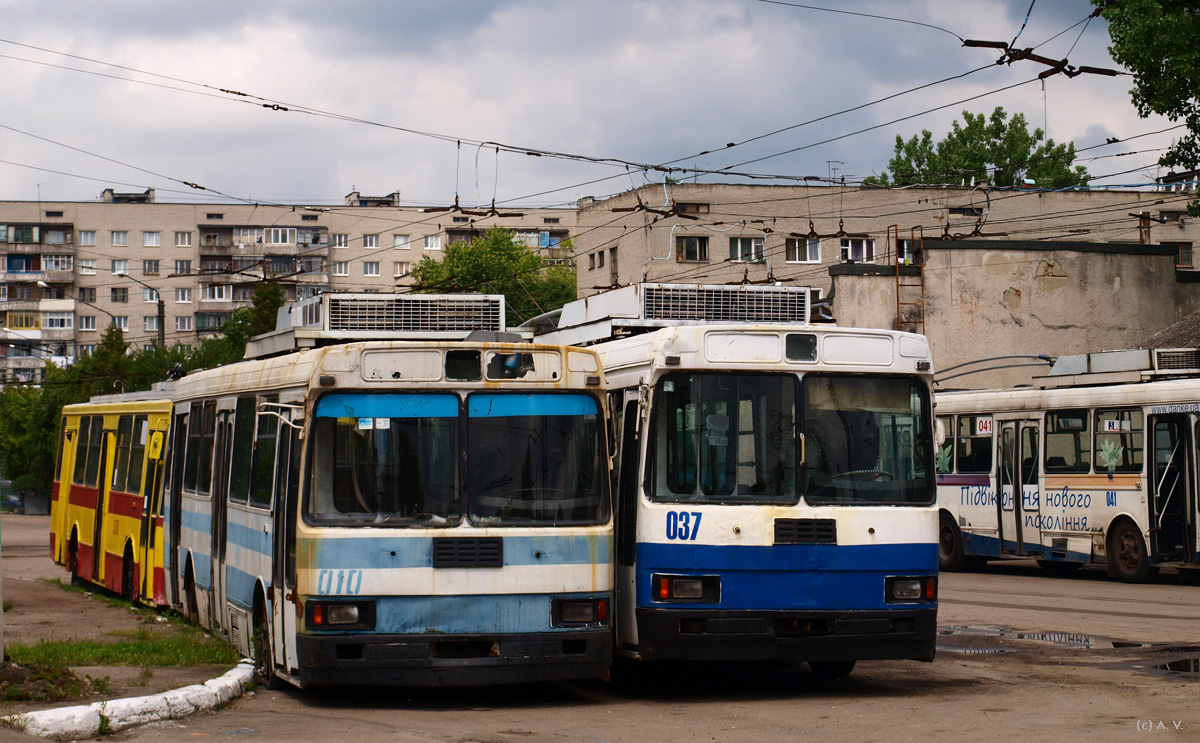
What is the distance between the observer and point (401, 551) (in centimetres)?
954

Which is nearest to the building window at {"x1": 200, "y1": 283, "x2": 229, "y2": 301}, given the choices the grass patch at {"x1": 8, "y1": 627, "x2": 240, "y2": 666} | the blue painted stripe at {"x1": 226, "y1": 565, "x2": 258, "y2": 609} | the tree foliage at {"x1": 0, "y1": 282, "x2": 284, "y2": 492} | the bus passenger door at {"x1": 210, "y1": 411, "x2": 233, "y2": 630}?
the tree foliage at {"x1": 0, "y1": 282, "x2": 284, "y2": 492}

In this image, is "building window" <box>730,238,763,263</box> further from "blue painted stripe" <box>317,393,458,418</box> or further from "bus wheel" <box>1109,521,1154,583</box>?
"blue painted stripe" <box>317,393,458,418</box>

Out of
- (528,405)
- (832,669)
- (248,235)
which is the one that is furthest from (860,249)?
(528,405)

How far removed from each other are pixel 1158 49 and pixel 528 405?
16.4 metres

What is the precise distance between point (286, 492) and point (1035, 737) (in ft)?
16.6

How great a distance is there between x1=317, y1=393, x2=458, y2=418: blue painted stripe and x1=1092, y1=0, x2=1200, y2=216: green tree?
15892 millimetres

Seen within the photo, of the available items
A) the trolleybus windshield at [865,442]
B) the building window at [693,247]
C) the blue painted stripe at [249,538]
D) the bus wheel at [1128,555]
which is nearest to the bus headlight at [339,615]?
the blue painted stripe at [249,538]

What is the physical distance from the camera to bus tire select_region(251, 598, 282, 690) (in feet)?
35.1

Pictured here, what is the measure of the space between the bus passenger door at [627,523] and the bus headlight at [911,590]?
1.77 m

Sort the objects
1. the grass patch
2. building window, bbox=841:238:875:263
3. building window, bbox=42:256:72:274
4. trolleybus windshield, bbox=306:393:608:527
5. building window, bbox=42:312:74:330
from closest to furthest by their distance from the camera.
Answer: trolleybus windshield, bbox=306:393:608:527 < the grass patch < building window, bbox=841:238:875:263 < building window, bbox=42:312:74:330 < building window, bbox=42:256:72:274

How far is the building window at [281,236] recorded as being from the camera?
3836 inches

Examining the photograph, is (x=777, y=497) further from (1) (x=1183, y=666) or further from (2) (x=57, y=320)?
(2) (x=57, y=320)

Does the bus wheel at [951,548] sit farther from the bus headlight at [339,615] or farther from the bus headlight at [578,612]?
the bus headlight at [339,615]

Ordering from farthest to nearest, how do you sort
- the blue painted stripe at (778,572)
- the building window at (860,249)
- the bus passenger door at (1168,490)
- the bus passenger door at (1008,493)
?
1. the building window at (860,249)
2. the bus passenger door at (1008,493)
3. the bus passenger door at (1168,490)
4. the blue painted stripe at (778,572)
